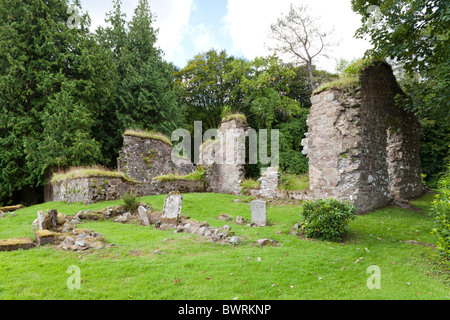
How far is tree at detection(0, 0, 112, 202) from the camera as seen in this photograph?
613 inches

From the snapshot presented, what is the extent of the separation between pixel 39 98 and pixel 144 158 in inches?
333

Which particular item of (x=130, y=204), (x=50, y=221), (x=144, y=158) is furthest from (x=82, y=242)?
(x=144, y=158)

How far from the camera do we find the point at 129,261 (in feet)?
16.4

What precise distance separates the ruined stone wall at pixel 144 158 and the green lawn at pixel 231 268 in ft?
26.8

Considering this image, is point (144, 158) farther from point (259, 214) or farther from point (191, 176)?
point (259, 214)

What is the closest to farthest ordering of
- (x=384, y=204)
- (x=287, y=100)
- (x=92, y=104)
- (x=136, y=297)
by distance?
1. (x=136, y=297)
2. (x=384, y=204)
3. (x=92, y=104)
4. (x=287, y=100)

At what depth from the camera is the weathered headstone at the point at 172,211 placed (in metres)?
Answer: 8.16

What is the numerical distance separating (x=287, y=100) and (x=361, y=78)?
1292 cm

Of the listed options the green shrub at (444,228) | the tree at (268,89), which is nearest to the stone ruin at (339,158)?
the green shrub at (444,228)

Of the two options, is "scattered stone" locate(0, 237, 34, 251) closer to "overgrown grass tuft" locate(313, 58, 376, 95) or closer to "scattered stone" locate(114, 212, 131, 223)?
"scattered stone" locate(114, 212, 131, 223)

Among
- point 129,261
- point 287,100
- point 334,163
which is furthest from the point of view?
point 287,100

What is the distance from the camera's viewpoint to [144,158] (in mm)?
16047
